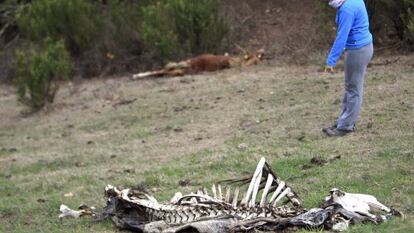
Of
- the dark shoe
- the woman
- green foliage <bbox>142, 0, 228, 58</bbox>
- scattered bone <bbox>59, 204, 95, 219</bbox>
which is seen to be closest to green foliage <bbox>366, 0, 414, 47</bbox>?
green foliage <bbox>142, 0, 228, 58</bbox>

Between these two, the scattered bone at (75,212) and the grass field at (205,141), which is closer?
the scattered bone at (75,212)

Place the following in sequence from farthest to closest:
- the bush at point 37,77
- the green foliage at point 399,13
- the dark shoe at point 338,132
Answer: the bush at point 37,77, the green foliage at point 399,13, the dark shoe at point 338,132

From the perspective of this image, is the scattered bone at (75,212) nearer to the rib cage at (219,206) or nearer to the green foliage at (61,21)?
the rib cage at (219,206)

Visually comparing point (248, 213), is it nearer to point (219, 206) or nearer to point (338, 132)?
point (219, 206)

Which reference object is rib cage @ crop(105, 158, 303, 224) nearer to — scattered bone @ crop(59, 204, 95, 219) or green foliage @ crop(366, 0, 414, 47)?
scattered bone @ crop(59, 204, 95, 219)

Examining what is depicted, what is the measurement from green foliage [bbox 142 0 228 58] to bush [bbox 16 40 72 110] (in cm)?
241

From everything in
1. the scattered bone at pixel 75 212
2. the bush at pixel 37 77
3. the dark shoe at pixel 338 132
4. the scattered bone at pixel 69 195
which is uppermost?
the dark shoe at pixel 338 132

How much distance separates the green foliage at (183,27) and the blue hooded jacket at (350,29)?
8.74 metres

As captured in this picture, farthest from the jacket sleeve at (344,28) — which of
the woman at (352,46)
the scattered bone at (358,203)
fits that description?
the scattered bone at (358,203)

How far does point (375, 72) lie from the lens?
12.3 metres

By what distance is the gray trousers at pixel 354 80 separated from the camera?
813cm

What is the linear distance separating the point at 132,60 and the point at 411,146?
11.4 m

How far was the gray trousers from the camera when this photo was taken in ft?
26.7

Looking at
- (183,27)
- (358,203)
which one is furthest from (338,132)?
(183,27)
